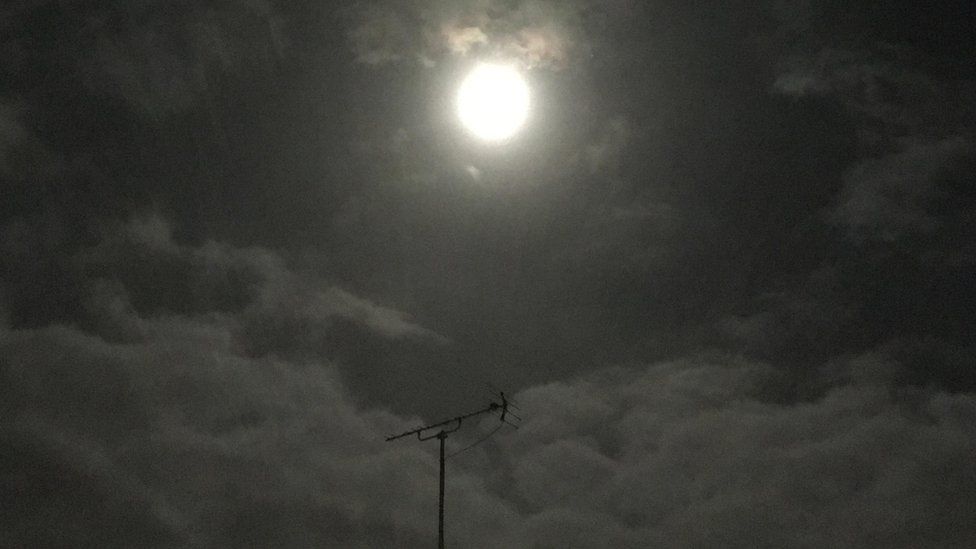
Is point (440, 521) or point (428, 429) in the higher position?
point (428, 429)

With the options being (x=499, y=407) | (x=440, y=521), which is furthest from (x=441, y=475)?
(x=499, y=407)

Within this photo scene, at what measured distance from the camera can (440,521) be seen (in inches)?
1861

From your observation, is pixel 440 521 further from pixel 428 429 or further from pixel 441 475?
pixel 428 429

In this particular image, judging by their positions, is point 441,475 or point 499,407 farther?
point 499,407

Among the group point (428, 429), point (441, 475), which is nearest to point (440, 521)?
point (441, 475)

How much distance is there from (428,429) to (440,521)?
6583mm

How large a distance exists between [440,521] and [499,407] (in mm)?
8725

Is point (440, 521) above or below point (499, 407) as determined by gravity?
below

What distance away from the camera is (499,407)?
2104 inches

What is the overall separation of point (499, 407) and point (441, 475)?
615 cm

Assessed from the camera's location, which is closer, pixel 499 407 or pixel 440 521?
pixel 440 521

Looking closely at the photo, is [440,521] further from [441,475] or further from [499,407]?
[499,407]

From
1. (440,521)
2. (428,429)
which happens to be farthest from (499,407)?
(440,521)

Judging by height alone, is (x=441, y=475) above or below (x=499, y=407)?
below
